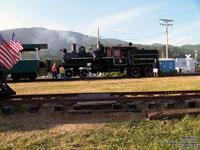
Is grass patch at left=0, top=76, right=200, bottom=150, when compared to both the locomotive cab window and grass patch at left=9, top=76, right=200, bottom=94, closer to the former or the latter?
grass patch at left=9, top=76, right=200, bottom=94

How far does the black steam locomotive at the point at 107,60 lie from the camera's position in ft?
53.0

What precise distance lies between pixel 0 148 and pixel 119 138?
2.04m

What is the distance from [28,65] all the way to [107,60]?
6831mm

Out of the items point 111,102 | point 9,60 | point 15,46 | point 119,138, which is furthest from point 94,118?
point 15,46

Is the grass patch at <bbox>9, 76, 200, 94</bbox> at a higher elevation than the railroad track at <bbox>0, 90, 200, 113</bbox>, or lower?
higher

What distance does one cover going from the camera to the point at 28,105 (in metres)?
5.68

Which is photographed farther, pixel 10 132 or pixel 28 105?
pixel 28 105

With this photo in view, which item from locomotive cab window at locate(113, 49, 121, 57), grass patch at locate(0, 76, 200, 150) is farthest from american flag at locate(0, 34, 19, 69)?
locomotive cab window at locate(113, 49, 121, 57)

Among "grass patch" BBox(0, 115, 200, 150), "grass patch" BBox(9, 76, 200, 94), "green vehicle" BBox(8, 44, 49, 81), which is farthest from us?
"green vehicle" BBox(8, 44, 49, 81)

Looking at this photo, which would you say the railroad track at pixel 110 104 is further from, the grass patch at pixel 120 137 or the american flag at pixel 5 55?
the american flag at pixel 5 55

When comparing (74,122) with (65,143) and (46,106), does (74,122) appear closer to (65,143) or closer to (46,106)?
(65,143)

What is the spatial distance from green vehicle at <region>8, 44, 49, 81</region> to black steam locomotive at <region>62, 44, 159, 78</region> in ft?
7.09

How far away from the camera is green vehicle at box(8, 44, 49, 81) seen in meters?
14.9

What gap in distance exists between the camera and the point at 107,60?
16.4 m
